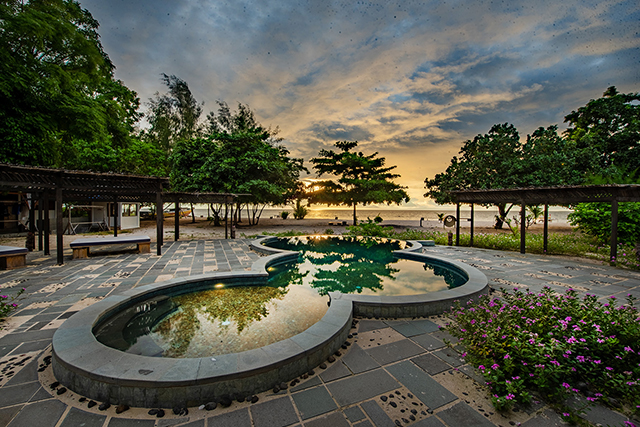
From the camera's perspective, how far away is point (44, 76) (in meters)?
9.75

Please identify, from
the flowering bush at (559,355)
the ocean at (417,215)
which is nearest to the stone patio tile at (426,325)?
the flowering bush at (559,355)

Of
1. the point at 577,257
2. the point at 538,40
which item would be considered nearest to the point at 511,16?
the point at 538,40

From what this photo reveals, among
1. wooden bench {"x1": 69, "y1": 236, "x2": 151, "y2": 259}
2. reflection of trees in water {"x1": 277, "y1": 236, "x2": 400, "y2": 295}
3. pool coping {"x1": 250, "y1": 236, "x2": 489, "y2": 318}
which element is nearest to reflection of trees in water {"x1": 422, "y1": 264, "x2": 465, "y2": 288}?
reflection of trees in water {"x1": 277, "y1": 236, "x2": 400, "y2": 295}

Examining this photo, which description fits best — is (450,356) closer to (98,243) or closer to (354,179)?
(98,243)

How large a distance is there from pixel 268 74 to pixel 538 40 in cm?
1031

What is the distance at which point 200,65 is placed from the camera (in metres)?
11.7

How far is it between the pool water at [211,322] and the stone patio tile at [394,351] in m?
1.15

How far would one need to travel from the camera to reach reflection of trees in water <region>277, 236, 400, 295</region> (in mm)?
5776

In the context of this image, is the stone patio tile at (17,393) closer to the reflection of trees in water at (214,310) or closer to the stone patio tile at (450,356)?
the reflection of trees in water at (214,310)

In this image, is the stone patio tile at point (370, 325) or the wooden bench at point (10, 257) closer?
the stone patio tile at point (370, 325)

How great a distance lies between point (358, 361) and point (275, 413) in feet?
3.51

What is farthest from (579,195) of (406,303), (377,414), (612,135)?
(612,135)

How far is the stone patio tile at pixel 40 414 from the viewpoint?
5.82 ft

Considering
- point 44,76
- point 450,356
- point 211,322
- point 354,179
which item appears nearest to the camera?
point 450,356
